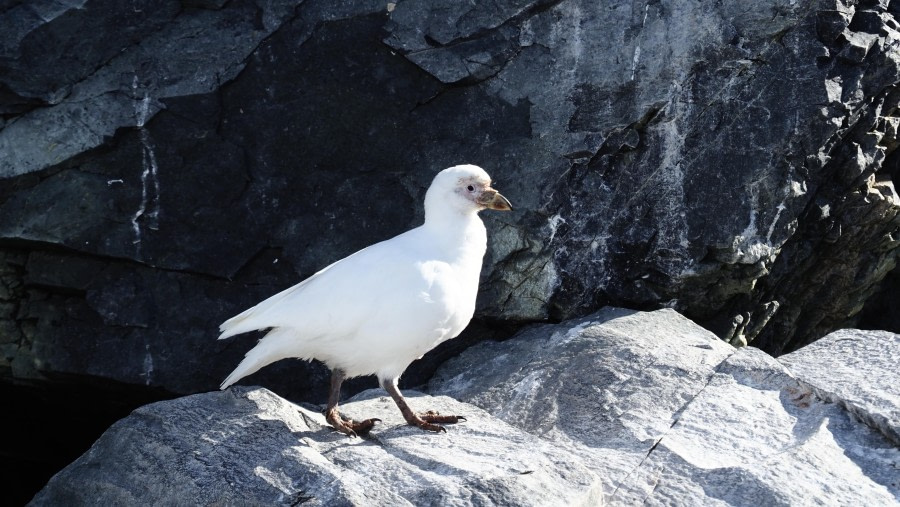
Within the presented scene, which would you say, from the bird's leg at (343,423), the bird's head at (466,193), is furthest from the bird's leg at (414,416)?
the bird's head at (466,193)

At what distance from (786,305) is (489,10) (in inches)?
124

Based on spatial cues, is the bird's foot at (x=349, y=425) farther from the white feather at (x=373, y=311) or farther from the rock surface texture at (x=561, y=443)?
the white feather at (x=373, y=311)

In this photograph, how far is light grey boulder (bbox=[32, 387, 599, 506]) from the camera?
16.9 feet

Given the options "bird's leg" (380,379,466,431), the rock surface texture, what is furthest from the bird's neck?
the rock surface texture

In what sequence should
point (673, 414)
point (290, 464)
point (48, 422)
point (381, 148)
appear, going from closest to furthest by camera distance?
point (290, 464) → point (673, 414) → point (381, 148) → point (48, 422)

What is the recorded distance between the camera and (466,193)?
639 centimetres

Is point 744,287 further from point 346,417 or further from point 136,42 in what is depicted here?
point 136,42

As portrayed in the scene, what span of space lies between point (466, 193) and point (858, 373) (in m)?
2.41

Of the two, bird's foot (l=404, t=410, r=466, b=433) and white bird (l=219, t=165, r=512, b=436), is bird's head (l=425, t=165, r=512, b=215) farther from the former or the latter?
bird's foot (l=404, t=410, r=466, b=433)

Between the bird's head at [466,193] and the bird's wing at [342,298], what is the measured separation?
15.1 inches

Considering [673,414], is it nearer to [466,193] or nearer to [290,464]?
[466,193]

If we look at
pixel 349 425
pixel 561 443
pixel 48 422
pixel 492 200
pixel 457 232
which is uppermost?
pixel 492 200

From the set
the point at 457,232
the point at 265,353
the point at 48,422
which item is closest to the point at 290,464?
the point at 265,353

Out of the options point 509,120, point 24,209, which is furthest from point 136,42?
point 509,120
